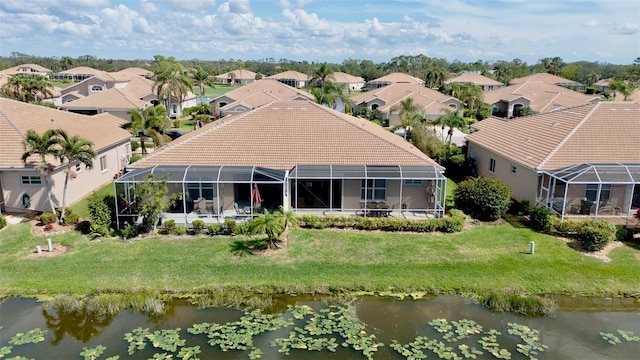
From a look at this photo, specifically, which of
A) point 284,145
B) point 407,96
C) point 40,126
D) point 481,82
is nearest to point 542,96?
point 407,96

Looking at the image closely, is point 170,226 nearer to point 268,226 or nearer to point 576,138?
point 268,226

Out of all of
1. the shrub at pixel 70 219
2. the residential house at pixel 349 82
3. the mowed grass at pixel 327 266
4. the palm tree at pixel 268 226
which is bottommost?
the mowed grass at pixel 327 266

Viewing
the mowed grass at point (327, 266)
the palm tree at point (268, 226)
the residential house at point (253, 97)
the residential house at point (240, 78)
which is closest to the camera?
the mowed grass at point (327, 266)

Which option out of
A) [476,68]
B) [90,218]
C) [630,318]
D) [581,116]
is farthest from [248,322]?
[476,68]

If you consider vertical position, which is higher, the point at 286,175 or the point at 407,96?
the point at 407,96

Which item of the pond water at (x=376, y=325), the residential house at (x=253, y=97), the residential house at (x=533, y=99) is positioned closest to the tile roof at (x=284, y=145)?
the pond water at (x=376, y=325)

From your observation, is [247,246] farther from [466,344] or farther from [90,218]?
[466,344]

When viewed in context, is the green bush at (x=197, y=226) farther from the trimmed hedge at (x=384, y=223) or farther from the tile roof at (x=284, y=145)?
the trimmed hedge at (x=384, y=223)
